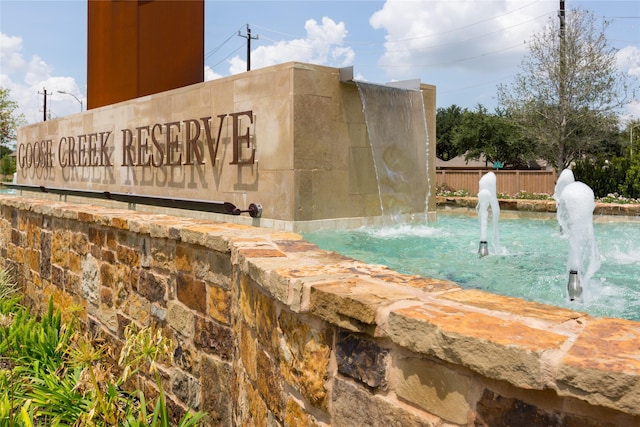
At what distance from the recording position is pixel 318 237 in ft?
21.4

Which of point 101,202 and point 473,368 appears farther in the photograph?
point 101,202

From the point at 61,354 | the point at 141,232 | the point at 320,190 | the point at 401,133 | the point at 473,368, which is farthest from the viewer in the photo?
the point at 401,133

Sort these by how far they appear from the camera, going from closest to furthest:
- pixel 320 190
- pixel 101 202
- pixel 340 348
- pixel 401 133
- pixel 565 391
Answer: pixel 565 391 < pixel 340 348 < pixel 320 190 < pixel 401 133 < pixel 101 202

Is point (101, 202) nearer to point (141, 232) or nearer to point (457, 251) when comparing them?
point (141, 232)

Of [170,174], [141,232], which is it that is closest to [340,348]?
[141,232]

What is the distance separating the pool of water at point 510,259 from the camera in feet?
14.1

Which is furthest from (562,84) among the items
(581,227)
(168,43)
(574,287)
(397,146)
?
(574,287)

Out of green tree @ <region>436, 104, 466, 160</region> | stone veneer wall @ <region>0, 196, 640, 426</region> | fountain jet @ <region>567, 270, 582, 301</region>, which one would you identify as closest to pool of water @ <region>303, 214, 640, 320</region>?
fountain jet @ <region>567, 270, 582, 301</region>

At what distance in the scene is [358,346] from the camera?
6.63 ft

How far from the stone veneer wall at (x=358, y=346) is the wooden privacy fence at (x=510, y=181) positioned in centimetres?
1595

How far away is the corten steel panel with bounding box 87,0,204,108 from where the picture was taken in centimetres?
979

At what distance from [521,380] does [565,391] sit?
0.11 metres

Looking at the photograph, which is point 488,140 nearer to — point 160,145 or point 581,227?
point 160,145

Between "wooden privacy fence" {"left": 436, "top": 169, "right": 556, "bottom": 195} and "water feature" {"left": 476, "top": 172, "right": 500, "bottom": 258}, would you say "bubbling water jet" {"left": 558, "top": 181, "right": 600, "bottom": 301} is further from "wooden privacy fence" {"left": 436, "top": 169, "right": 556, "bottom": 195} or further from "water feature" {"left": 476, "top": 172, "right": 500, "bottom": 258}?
"wooden privacy fence" {"left": 436, "top": 169, "right": 556, "bottom": 195}
